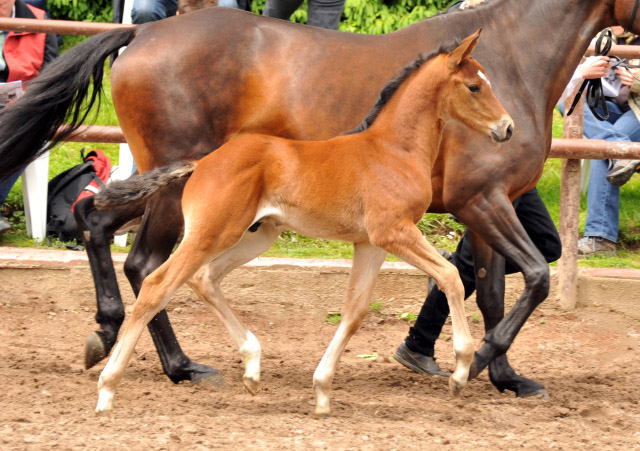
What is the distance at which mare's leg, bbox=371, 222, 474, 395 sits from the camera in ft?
12.1

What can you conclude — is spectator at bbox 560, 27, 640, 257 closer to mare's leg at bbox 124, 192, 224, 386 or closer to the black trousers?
the black trousers

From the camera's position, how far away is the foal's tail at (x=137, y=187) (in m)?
3.82

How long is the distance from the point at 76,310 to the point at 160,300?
2183 millimetres

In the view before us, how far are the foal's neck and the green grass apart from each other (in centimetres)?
235

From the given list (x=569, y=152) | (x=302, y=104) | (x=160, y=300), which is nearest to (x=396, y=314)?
(x=569, y=152)

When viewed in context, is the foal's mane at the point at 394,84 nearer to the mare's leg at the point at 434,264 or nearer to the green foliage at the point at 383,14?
the mare's leg at the point at 434,264

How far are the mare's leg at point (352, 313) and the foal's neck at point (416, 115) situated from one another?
495 millimetres

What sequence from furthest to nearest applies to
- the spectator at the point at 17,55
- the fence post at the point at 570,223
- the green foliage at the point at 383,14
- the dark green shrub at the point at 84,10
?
the dark green shrub at the point at 84,10 → the green foliage at the point at 383,14 → the spectator at the point at 17,55 → the fence post at the point at 570,223

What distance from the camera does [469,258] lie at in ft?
15.9

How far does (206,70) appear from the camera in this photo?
14.3ft

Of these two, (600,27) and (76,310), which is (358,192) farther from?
(76,310)

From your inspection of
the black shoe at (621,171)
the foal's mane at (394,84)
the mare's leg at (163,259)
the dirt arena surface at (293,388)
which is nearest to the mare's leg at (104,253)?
the mare's leg at (163,259)

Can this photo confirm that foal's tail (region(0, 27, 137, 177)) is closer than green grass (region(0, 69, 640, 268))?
Yes


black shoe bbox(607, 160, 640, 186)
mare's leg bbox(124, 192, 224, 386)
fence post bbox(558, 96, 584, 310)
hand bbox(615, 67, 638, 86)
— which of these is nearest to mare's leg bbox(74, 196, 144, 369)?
mare's leg bbox(124, 192, 224, 386)
